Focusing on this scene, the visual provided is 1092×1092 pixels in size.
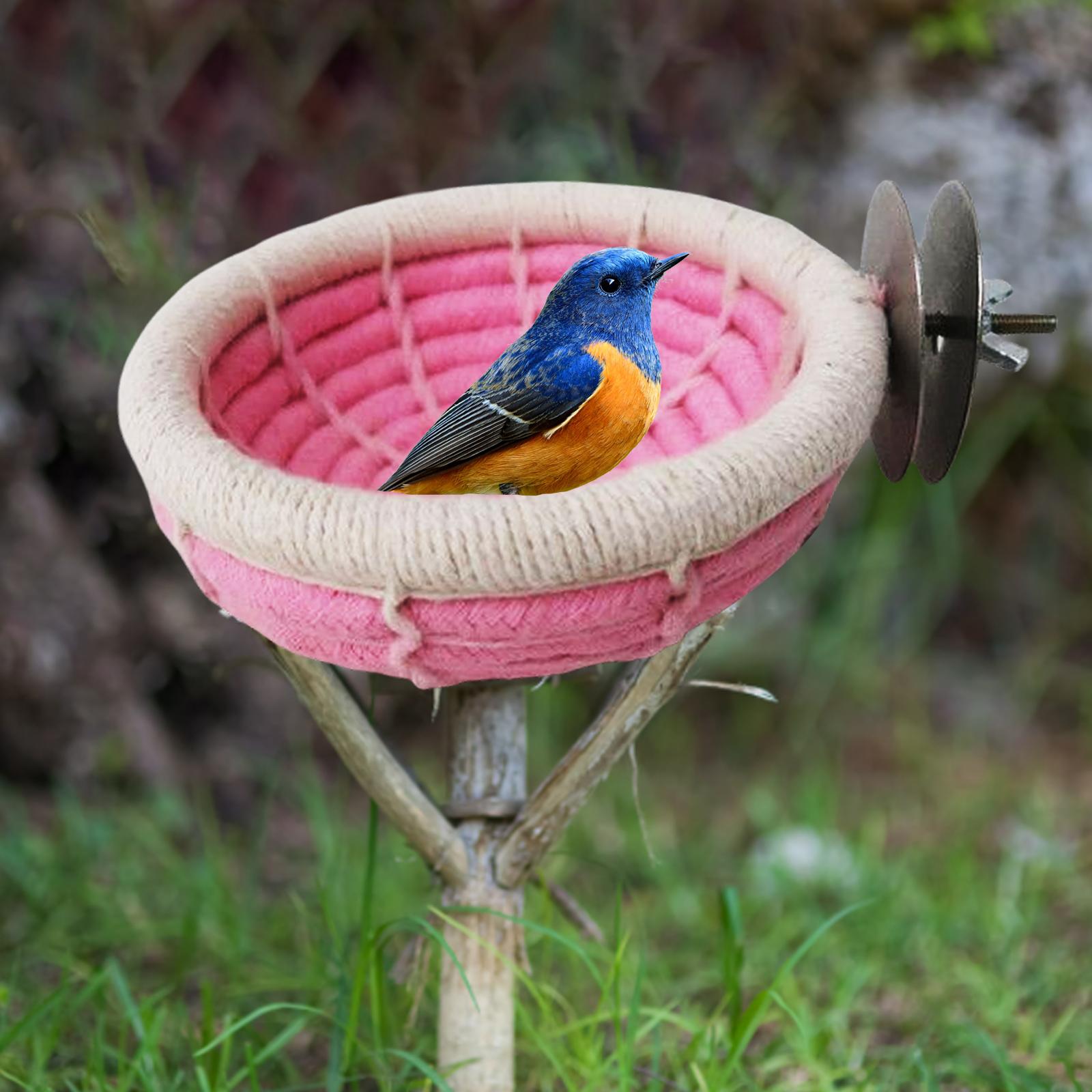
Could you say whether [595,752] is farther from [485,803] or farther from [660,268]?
[660,268]

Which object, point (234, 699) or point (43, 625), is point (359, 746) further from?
point (234, 699)

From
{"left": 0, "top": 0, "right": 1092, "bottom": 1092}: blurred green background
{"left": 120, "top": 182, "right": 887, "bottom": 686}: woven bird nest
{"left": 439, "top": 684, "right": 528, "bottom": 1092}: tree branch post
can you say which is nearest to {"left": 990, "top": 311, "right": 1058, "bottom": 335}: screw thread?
{"left": 120, "top": 182, "right": 887, "bottom": 686}: woven bird nest

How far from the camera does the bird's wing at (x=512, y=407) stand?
110 cm

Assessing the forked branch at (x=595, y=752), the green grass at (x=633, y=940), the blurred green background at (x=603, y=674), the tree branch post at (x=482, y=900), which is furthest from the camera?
the blurred green background at (x=603, y=674)

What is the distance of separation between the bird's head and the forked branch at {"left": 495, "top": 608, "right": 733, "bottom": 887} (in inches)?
11.7

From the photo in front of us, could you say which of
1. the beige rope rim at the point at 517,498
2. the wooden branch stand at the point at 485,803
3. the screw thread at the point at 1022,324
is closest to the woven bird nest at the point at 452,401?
the beige rope rim at the point at 517,498

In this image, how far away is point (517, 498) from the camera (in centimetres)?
94

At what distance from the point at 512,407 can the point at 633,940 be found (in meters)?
1.13

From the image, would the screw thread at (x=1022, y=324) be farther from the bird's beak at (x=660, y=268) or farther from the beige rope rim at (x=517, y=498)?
the bird's beak at (x=660, y=268)

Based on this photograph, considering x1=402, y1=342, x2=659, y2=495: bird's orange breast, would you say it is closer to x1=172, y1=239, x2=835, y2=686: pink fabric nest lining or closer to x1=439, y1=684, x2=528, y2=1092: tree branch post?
x1=172, y1=239, x2=835, y2=686: pink fabric nest lining

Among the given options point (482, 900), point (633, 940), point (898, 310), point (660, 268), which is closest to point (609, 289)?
point (660, 268)

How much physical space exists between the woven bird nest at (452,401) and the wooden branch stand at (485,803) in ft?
0.69

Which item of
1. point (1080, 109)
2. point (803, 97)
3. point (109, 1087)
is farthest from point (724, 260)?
point (1080, 109)

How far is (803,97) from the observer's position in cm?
254
